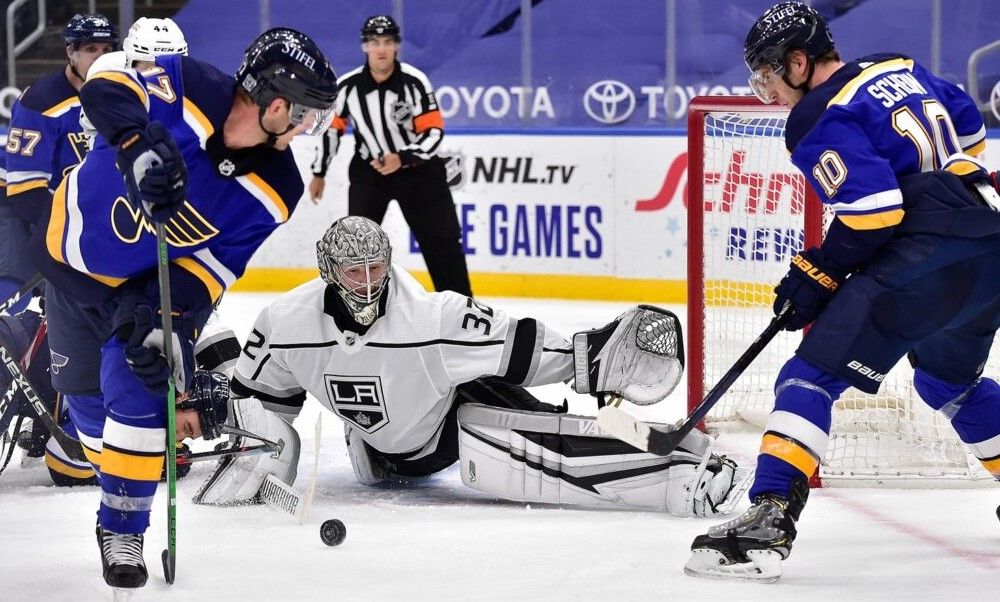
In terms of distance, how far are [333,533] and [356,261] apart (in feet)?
1.97

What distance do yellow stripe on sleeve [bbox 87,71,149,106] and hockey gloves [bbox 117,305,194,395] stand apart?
38cm

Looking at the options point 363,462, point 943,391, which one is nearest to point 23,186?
point 363,462

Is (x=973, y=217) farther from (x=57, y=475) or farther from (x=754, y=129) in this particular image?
(x=57, y=475)

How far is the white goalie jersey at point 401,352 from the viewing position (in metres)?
3.40

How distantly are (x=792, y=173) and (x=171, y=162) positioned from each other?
2669 millimetres

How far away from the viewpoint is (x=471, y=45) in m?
8.21

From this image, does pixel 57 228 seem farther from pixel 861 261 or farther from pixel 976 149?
pixel 976 149

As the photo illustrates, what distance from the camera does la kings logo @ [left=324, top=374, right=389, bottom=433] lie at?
11.2 ft

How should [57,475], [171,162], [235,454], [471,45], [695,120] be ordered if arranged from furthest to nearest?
[471,45]
[695,120]
[57,475]
[235,454]
[171,162]

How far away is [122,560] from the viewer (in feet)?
8.82

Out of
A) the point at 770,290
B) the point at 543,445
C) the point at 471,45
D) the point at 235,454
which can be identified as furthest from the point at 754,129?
the point at 471,45

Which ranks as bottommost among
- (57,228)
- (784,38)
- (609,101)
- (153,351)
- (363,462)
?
(363,462)

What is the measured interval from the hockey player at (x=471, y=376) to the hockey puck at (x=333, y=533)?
15.1 inches

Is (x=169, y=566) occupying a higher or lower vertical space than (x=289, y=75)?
lower
